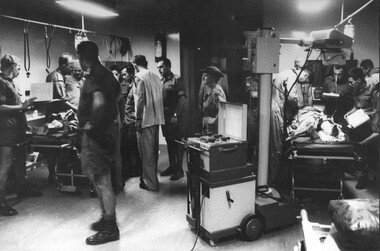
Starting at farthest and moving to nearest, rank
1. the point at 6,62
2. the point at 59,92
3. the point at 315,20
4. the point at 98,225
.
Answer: the point at 315,20 → the point at 59,92 → the point at 6,62 → the point at 98,225

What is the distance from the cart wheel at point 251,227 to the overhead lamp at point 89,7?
4.88 m

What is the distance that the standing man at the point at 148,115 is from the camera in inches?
183

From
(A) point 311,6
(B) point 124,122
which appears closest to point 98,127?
(B) point 124,122

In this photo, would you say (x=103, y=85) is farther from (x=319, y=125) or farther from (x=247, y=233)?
(x=319, y=125)

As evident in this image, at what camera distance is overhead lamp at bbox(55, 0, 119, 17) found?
6148 millimetres

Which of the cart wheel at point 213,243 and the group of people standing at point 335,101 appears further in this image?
the group of people standing at point 335,101

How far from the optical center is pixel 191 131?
754cm

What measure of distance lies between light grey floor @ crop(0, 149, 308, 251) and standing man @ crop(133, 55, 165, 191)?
33cm

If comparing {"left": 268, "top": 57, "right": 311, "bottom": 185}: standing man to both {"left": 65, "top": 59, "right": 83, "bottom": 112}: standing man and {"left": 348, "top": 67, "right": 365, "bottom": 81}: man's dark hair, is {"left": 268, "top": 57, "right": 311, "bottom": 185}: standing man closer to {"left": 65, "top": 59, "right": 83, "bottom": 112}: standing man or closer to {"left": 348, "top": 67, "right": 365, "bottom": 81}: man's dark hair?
{"left": 348, "top": 67, "right": 365, "bottom": 81}: man's dark hair

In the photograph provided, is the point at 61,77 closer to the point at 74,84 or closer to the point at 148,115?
the point at 74,84

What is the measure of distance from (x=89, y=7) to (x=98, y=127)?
4305 mm

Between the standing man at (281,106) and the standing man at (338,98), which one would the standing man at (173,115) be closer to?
the standing man at (281,106)

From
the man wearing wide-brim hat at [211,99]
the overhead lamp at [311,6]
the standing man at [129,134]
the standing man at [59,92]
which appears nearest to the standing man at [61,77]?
the standing man at [59,92]

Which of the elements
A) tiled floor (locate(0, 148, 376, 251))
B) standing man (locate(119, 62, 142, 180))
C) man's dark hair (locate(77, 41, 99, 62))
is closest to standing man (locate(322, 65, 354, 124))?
tiled floor (locate(0, 148, 376, 251))
